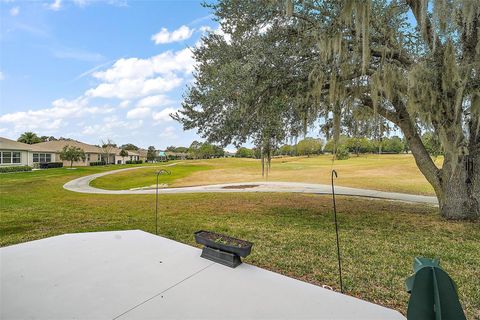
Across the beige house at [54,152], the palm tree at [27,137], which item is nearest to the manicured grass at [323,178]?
the beige house at [54,152]

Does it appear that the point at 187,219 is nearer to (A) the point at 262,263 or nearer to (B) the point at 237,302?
(A) the point at 262,263

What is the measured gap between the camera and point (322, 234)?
15.7ft

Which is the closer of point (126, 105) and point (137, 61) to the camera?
point (137, 61)

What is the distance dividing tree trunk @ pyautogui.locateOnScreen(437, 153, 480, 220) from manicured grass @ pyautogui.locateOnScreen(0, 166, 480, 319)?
1.22ft

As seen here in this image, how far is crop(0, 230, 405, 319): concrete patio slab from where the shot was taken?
149 cm

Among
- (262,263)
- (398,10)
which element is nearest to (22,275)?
(262,263)

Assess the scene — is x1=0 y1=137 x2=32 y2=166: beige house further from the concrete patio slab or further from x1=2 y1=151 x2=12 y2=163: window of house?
the concrete patio slab

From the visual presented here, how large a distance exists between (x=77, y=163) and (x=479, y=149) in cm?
4237

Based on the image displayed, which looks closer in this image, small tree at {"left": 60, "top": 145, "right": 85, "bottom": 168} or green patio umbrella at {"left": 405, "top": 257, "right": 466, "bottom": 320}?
green patio umbrella at {"left": 405, "top": 257, "right": 466, "bottom": 320}

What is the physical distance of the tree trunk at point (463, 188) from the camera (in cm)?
561

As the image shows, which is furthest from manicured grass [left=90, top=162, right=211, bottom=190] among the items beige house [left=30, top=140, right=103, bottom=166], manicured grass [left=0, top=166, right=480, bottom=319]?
beige house [left=30, top=140, right=103, bottom=166]

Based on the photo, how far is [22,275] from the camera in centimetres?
194

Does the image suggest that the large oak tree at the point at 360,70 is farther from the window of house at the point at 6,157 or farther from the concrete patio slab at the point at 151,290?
the window of house at the point at 6,157

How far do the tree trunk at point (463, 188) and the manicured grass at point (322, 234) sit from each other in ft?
1.22
